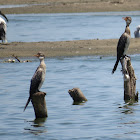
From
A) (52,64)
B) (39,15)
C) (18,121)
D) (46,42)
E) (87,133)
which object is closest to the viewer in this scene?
(87,133)

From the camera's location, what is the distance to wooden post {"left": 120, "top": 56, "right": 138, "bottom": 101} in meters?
12.2

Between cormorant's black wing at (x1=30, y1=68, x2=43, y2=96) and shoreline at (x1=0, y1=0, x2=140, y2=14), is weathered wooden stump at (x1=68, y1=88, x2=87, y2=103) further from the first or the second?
shoreline at (x1=0, y1=0, x2=140, y2=14)

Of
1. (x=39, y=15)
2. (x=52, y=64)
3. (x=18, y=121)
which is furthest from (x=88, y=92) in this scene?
(x=39, y=15)

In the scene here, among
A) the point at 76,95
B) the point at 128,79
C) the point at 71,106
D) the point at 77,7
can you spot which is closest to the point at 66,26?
the point at 77,7

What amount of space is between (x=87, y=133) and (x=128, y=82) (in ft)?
6.35

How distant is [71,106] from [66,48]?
8.21 m

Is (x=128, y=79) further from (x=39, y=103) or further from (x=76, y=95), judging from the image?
(x=39, y=103)

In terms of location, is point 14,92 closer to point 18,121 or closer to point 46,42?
point 18,121

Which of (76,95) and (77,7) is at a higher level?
(77,7)

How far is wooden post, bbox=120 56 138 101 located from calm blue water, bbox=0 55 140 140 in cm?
29

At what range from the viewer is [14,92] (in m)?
15.2

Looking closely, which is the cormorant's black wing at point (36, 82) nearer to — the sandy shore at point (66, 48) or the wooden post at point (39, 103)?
the wooden post at point (39, 103)

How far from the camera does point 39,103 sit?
1105 cm

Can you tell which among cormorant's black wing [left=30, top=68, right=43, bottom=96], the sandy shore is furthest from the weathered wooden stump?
the sandy shore
